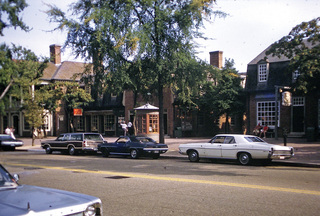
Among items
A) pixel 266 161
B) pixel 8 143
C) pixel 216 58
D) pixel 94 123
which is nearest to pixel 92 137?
pixel 8 143

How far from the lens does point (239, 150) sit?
16.6 metres

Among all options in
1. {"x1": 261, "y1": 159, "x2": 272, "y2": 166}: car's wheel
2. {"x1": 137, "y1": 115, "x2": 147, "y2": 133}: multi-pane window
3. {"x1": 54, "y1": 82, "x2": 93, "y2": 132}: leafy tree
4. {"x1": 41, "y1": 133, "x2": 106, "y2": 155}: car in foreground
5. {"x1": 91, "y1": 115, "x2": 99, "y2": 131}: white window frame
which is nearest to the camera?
{"x1": 261, "y1": 159, "x2": 272, "y2": 166}: car's wheel

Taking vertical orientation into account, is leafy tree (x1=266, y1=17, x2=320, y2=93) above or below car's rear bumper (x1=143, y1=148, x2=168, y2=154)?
above

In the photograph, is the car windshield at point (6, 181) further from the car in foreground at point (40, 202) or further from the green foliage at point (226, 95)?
the green foliage at point (226, 95)

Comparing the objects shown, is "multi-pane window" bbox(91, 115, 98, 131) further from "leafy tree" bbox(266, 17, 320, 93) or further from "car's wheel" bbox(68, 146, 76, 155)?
"leafy tree" bbox(266, 17, 320, 93)

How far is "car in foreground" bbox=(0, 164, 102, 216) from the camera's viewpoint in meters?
4.15

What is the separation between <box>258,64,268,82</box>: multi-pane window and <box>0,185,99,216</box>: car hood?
29.6m

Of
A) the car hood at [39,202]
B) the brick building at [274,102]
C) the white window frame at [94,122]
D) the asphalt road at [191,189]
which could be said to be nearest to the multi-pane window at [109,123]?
the white window frame at [94,122]

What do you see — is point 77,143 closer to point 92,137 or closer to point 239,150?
point 92,137

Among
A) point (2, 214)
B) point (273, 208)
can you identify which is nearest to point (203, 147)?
point (273, 208)

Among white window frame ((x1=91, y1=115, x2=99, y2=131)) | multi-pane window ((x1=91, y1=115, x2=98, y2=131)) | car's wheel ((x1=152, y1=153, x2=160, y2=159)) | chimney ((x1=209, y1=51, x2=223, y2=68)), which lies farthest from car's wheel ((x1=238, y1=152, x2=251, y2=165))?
multi-pane window ((x1=91, y1=115, x2=98, y2=131))

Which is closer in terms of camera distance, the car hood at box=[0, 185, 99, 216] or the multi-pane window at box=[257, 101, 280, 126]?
the car hood at box=[0, 185, 99, 216]

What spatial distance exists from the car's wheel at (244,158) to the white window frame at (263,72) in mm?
17303

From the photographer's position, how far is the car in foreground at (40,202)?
415 centimetres
